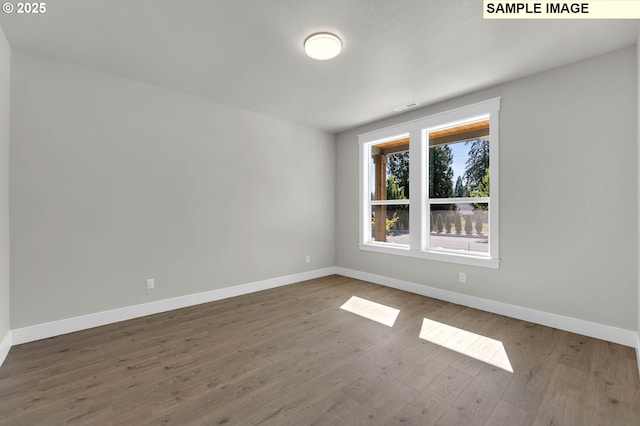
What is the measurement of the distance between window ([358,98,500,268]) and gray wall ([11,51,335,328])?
147 cm

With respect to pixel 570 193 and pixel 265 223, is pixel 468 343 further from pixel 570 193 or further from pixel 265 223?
pixel 265 223

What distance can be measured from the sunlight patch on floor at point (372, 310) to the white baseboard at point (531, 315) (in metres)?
0.78

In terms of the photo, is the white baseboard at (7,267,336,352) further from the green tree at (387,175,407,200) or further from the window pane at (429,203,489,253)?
the window pane at (429,203,489,253)

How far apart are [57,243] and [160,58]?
2044 millimetres

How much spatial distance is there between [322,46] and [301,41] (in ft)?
0.65

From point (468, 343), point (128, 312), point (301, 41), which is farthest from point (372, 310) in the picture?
point (301, 41)

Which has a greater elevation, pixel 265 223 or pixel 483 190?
pixel 483 190

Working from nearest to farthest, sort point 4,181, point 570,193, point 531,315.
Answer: point 4,181 → point 570,193 → point 531,315

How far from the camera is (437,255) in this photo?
393cm

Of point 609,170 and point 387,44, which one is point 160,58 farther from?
point 609,170

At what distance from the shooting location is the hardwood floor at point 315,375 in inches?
67.4

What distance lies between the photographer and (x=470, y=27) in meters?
2.28

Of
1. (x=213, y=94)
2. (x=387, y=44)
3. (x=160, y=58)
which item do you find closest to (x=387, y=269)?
(x=387, y=44)

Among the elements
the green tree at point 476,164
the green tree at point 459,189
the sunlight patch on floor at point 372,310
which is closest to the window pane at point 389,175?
the green tree at point 459,189
